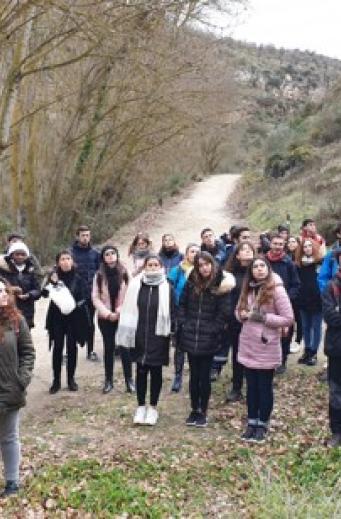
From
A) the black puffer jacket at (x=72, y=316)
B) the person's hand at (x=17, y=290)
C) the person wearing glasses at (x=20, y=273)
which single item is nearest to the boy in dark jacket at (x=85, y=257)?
the black puffer jacket at (x=72, y=316)

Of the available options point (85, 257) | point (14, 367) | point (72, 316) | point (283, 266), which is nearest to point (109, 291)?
point (72, 316)

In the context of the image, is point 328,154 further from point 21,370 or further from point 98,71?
point 21,370

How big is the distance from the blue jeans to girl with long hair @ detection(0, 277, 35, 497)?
4.65m

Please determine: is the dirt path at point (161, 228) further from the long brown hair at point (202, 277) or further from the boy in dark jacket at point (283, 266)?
the boy in dark jacket at point (283, 266)

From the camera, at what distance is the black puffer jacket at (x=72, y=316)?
317 inches

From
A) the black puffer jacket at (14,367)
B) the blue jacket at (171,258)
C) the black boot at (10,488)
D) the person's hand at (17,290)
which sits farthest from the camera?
the blue jacket at (171,258)

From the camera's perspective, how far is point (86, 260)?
902 centimetres

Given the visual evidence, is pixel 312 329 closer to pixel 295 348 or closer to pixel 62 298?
pixel 295 348

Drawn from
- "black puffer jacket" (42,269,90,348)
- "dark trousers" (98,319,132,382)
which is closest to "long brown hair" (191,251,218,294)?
"dark trousers" (98,319,132,382)

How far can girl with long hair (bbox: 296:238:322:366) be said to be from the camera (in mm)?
8742

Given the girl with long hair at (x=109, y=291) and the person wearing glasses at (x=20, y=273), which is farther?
the girl with long hair at (x=109, y=291)

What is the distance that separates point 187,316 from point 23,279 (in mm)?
2134

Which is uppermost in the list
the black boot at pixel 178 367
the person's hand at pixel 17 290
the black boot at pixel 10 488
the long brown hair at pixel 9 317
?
the person's hand at pixel 17 290

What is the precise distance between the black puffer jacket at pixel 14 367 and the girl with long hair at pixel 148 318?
1.60m
